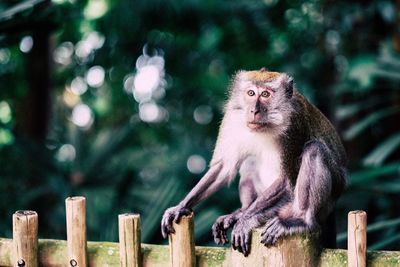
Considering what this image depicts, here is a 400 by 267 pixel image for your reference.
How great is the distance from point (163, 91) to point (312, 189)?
5565mm

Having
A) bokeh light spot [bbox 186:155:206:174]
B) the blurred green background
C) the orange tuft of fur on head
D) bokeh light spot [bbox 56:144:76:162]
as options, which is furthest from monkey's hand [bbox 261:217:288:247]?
bokeh light spot [bbox 56:144:76:162]

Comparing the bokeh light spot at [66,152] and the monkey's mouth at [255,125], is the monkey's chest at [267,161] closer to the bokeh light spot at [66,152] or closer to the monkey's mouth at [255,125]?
the monkey's mouth at [255,125]

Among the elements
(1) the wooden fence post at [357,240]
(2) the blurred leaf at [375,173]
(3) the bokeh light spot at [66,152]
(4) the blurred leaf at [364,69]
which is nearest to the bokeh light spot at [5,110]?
(3) the bokeh light spot at [66,152]

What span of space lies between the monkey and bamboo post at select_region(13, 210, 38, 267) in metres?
0.51

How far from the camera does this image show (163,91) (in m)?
8.13

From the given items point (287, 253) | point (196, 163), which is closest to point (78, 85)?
point (196, 163)

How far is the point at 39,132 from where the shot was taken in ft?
20.5

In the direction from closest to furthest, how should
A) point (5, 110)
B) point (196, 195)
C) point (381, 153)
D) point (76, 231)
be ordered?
point (76, 231) < point (196, 195) < point (381, 153) < point (5, 110)

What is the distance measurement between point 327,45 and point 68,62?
3.38 metres

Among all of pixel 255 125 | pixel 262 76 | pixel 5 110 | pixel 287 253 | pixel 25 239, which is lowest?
pixel 287 253

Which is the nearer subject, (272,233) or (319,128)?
(272,233)

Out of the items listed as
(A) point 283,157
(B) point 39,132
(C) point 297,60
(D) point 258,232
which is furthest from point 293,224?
(C) point 297,60

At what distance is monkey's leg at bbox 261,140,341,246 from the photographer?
8.77 ft

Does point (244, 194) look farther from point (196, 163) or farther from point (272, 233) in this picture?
point (196, 163)
